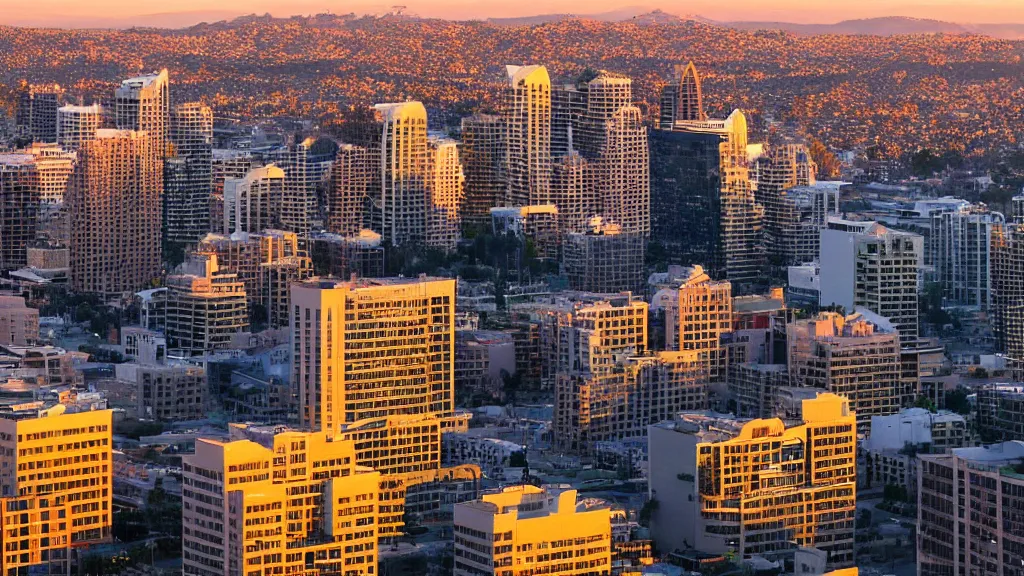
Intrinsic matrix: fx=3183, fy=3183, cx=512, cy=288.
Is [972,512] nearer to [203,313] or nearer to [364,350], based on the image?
[364,350]

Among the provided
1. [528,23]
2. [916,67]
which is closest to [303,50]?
[528,23]

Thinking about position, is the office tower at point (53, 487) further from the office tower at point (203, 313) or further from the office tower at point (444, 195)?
the office tower at point (444, 195)

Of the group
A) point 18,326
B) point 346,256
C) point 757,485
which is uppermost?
point 346,256

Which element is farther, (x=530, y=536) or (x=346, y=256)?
(x=346, y=256)

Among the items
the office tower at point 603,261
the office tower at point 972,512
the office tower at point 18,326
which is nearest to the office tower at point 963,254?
the office tower at point 603,261

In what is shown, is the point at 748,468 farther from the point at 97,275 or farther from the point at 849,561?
the point at 97,275

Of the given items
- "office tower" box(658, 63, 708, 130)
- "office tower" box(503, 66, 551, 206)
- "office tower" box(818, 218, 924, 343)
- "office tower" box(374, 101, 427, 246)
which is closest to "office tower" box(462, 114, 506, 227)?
"office tower" box(503, 66, 551, 206)

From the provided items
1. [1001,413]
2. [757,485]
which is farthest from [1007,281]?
[757,485]
